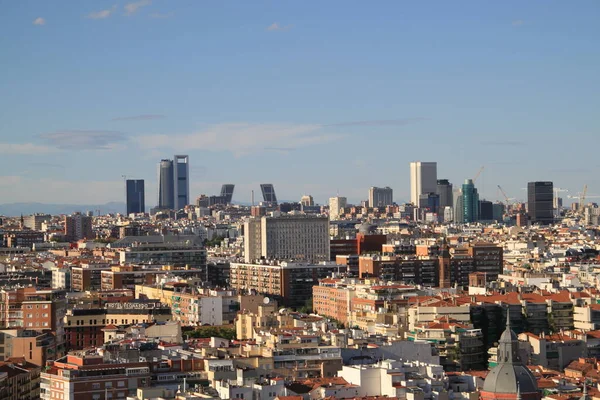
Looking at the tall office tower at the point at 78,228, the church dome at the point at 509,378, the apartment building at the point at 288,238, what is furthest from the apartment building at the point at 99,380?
the tall office tower at the point at 78,228

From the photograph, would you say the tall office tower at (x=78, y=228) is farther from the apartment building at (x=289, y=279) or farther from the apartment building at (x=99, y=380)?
the apartment building at (x=99, y=380)

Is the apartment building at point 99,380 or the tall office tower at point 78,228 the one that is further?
the tall office tower at point 78,228

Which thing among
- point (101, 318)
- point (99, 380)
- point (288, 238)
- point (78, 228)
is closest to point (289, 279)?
point (288, 238)

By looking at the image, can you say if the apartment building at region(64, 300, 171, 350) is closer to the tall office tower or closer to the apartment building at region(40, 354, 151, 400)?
the apartment building at region(40, 354, 151, 400)

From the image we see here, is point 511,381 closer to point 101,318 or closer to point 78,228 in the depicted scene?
point 101,318

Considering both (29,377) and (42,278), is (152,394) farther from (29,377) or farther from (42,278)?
(42,278)

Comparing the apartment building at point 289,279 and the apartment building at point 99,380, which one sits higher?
the apartment building at point 289,279

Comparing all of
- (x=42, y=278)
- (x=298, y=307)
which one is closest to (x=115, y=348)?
(x=298, y=307)

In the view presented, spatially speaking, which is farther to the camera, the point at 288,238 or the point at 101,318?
the point at 288,238

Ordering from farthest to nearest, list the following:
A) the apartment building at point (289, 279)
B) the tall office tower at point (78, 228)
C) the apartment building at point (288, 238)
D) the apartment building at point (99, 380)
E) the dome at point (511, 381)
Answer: the tall office tower at point (78, 228) → the apartment building at point (288, 238) → the apartment building at point (289, 279) → the apartment building at point (99, 380) → the dome at point (511, 381)
